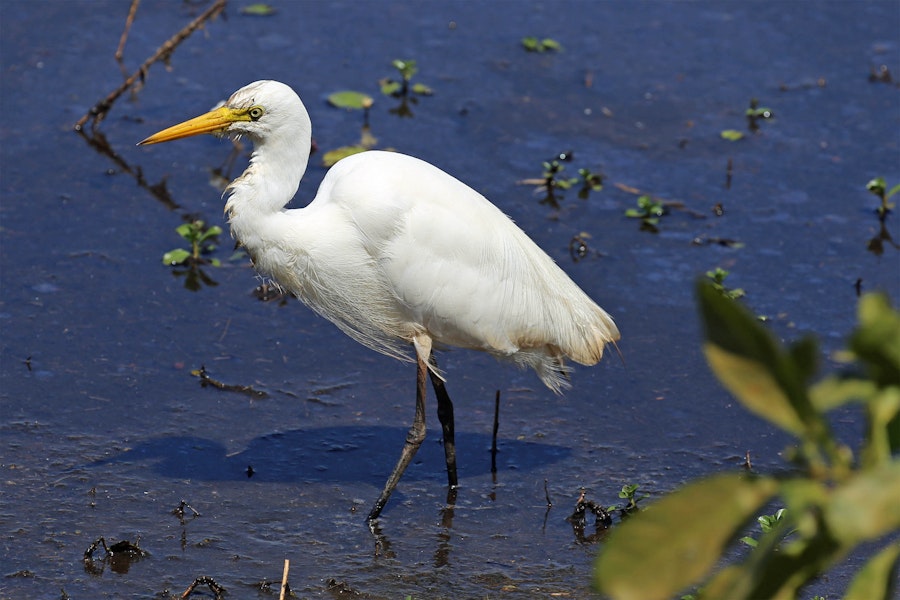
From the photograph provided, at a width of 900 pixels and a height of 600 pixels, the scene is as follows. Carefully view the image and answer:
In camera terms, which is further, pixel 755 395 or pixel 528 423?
pixel 528 423

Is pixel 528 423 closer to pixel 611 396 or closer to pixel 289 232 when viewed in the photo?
pixel 611 396

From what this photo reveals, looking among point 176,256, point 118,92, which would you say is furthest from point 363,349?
point 118,92

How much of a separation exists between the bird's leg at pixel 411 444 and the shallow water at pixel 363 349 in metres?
0.11

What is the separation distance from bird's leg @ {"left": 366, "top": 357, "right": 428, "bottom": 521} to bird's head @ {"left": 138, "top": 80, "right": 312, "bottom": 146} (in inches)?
43.8

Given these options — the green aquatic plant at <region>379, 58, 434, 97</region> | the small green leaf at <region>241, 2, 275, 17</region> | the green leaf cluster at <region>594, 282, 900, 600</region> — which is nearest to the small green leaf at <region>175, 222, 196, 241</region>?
the green aquatic plant at <region>379, 58, 434, 97</region>

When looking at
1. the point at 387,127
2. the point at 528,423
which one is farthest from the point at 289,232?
the point at 387,127

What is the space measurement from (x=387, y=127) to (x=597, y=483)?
3715 mm

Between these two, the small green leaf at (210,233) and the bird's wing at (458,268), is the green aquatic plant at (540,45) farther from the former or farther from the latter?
the bird's wing at (458,268)

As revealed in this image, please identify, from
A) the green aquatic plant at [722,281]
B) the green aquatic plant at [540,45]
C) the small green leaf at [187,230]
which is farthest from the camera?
the green aquatic plant at [540,45]

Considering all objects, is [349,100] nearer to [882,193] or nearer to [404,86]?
[404,86]

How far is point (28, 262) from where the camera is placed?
6.43 m

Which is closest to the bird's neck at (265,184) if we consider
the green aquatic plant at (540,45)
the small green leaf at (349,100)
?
the small green leaf at (349,100)

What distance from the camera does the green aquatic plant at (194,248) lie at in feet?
21.4

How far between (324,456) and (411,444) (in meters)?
0.45
